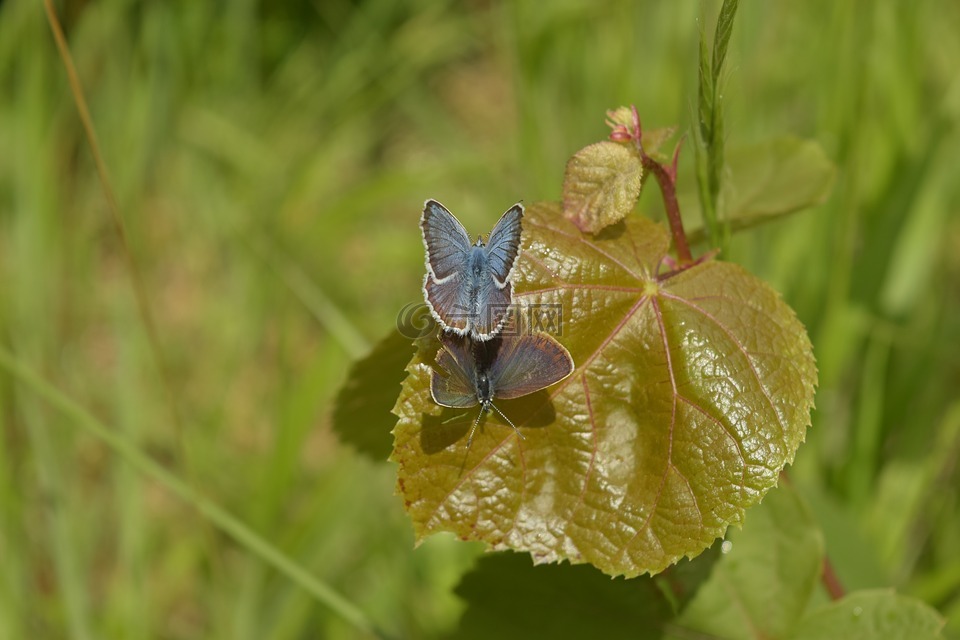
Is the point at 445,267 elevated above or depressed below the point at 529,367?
above

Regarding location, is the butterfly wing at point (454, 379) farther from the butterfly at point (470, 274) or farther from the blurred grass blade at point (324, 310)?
the blurred grass blade at point (324, 310)

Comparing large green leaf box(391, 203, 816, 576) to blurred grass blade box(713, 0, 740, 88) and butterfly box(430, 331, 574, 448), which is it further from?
blurred grass blade box(713, 0, 740, 88)

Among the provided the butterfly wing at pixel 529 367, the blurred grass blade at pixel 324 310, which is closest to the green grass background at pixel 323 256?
the blurred grass blade at pixel 324 310

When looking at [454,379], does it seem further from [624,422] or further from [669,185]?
[669,185]

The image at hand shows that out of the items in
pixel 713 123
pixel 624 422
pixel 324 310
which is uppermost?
→ pixel 324 310

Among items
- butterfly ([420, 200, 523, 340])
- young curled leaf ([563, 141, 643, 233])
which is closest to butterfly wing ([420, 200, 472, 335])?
butterfly ([420, 200, 523, 340])

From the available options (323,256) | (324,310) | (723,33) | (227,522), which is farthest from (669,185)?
(323,256)
